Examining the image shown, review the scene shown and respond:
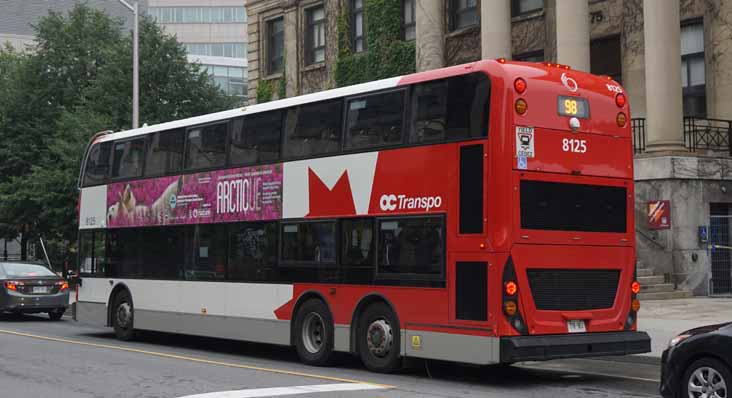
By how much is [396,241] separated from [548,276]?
2.17 m

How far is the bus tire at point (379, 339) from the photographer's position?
13812 mm

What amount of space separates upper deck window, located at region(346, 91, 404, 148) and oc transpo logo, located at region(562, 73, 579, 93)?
217 centimetres

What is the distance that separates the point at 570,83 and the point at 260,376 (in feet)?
18.3

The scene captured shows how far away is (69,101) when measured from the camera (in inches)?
1735

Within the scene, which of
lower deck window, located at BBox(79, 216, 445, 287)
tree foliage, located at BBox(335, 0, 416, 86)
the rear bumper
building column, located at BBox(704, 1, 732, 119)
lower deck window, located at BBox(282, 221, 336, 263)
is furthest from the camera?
tree foliage, located at BBox(335, 0, 416, 86)

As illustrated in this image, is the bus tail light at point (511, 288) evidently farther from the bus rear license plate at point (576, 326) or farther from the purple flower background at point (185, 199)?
the purple flower background at point (185, 199)

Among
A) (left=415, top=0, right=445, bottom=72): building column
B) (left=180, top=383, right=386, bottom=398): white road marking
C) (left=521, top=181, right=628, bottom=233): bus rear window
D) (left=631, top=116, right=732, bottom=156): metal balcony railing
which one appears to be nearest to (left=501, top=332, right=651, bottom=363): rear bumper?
(left=521, top=181, right=628, bottom=233): bus rear window

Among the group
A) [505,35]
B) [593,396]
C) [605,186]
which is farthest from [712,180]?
[593,396]

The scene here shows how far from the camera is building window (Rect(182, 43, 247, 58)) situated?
377ft

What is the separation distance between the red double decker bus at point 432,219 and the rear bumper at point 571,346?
0.02 metres

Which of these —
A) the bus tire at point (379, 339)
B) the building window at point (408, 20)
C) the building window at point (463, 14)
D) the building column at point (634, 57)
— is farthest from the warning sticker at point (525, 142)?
the building window at point (408, 20)

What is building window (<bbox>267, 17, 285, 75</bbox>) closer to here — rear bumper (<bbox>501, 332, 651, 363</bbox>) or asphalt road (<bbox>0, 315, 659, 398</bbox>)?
asphalt road (<bbox>0, 315, 659, 398</bbox>)

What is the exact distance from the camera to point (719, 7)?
2741cm

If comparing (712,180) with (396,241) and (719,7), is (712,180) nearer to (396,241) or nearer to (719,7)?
(719,7)
